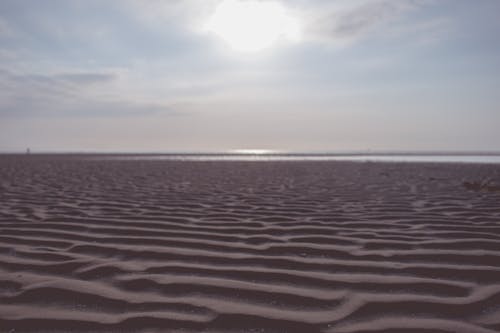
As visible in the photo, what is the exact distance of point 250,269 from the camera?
8.71ft

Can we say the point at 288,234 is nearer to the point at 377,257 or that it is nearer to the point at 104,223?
the point at 377,257

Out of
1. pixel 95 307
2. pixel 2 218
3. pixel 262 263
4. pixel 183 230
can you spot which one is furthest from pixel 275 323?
pixel 2 218

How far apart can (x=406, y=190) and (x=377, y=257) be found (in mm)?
→ 4829

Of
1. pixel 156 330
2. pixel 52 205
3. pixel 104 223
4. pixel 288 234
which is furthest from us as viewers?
pixel 52 205

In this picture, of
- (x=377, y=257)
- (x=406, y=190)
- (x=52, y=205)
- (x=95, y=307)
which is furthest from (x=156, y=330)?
(x=406, y=190)

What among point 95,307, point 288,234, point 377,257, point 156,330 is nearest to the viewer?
point 156,330

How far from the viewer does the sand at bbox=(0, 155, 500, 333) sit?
6.42 feet

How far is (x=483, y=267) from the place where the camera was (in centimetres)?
269

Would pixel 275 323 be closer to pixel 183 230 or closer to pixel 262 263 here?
pixel 262 263

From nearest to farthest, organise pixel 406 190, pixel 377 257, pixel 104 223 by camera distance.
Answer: pixel 377 257 → pixel 104 223 → pixel 406 190

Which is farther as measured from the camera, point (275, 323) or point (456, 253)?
point (456, 253)

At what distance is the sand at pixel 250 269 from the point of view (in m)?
1.96

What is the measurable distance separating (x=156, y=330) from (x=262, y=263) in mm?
1124

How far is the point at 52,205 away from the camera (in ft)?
17.4
